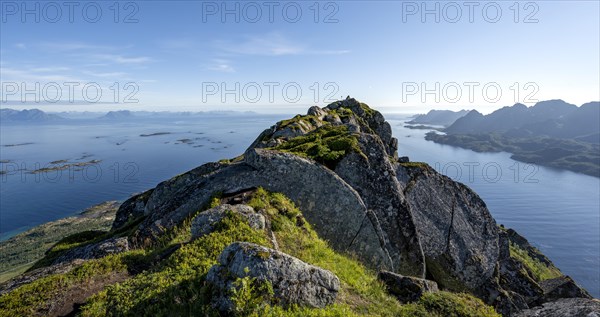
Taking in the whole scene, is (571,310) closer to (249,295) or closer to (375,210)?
(375,210)

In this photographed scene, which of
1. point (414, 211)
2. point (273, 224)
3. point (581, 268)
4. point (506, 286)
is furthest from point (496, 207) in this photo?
point (273, 224)

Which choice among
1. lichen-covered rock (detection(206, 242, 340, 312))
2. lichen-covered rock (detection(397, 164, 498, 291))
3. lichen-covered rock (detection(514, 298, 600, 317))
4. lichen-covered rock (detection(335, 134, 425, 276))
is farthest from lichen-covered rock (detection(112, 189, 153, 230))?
lichen-covered rock (detection(514, 298, 600, 317))

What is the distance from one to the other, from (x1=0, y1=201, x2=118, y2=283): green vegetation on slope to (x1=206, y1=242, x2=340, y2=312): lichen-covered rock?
13196cm

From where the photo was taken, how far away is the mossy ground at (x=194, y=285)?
8.44m

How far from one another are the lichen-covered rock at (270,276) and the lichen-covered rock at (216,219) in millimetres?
3838

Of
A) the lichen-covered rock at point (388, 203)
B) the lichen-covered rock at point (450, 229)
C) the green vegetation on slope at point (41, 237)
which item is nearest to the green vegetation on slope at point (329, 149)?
the lichen-covered rock at point (388, 203)

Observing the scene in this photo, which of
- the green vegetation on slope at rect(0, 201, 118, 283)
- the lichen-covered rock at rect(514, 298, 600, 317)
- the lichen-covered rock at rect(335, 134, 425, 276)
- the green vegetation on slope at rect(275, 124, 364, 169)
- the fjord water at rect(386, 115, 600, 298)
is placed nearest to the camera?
the lichen-covered rock at rect(514, 298, 600, 317)

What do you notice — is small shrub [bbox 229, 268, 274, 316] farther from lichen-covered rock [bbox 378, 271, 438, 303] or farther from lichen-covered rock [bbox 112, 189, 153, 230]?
lichen-covered rock [bbox 112, 189, 153, 230]

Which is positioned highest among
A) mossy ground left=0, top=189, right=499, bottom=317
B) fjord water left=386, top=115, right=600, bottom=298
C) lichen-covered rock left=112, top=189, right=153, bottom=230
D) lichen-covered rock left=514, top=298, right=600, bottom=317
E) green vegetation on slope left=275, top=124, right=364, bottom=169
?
green vegetation on slope left=275, top=124, right=364, bottom=169

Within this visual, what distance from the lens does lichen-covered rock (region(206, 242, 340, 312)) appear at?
8312 mm

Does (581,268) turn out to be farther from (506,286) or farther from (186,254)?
(186,254)

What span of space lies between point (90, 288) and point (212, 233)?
4175 millimetres

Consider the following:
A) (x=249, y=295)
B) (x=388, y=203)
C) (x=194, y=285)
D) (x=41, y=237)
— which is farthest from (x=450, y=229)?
(x=41, y=237)

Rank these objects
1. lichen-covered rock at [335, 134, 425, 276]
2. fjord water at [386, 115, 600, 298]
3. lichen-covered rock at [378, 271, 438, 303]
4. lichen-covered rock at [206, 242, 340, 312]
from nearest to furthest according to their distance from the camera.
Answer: lichen-covered rock at [206, 242, 340, 312]
lichen-covered rock at [378, 271, 438, 303]
lichen-covered rock at [335, 134, 425, 276]
fjord water at [386, 115, 600, 298]
